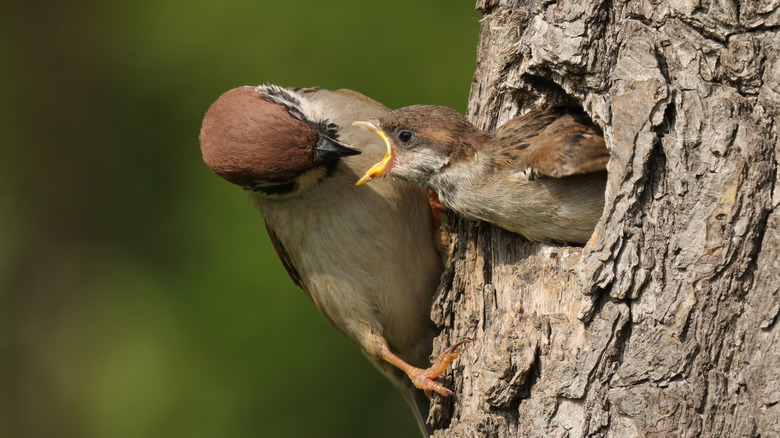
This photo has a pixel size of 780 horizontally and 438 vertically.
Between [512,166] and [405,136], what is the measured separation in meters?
0.36

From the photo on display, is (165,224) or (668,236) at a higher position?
(668,236)

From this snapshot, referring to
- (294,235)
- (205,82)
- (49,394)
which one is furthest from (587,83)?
(49,394)

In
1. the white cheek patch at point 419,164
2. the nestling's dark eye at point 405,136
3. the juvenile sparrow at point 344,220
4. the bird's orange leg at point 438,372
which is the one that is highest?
the nestling's dark eye at point 405,136

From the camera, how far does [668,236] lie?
7.14 ft

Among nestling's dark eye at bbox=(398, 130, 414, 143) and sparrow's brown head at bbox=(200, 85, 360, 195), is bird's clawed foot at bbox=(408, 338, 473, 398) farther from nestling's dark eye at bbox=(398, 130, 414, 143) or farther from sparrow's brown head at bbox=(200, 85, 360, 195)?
sparrow's brown head at bbox=(200, 85, 360, 195)

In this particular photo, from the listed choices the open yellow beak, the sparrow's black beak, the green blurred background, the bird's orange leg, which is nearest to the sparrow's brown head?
the sparrow's black beak

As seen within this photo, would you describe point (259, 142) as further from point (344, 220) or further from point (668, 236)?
point (668, 236)

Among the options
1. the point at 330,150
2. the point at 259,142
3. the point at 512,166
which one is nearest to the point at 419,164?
the point at 512,166

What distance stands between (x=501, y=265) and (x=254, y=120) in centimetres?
101

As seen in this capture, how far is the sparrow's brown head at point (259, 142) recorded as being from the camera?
2.97 metres

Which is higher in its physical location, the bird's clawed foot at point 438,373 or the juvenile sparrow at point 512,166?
the juvenile sparrow at point 512,166

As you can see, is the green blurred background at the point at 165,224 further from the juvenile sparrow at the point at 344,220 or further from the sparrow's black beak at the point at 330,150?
the sparrow's black beak at the point at 330,150

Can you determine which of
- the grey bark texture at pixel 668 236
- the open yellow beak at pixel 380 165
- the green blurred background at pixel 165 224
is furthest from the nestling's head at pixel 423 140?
the green blurred background at pixel 165 224

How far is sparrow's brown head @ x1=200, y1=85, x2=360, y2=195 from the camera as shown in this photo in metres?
2.97
